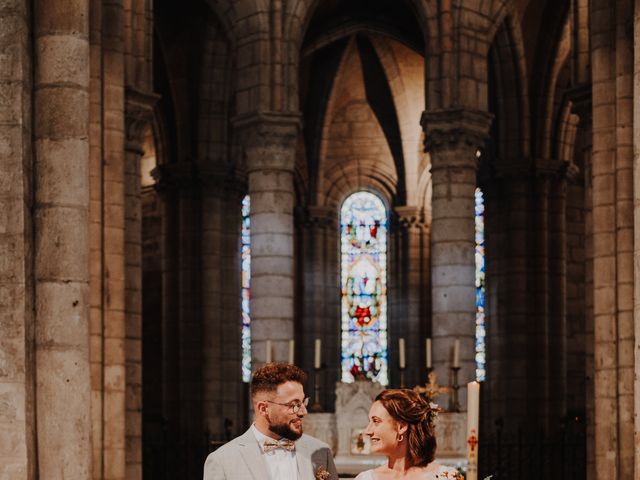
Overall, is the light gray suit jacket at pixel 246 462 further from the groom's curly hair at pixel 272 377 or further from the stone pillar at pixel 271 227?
the stone pillar at pixel 271 227

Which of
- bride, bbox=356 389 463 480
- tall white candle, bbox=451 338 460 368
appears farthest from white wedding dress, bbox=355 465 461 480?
tall white candle, bbox=451 338 460 368

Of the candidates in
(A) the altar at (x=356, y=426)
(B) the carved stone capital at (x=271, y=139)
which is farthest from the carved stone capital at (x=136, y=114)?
(A) the altar at (x=356, y=426)

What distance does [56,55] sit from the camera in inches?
440

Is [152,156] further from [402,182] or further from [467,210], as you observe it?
[467,210]

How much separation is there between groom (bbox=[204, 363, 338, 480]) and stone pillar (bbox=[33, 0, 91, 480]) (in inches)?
185

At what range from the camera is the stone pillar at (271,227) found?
835 inches

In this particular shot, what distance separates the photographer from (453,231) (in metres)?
21.2

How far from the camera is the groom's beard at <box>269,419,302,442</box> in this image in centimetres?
627

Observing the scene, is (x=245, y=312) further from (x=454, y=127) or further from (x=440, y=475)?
(x=440, y=475)

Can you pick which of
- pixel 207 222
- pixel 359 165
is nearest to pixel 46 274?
pixel 207 222

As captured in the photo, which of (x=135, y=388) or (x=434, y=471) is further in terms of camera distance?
(x=135, y=388)

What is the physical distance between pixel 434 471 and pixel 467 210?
1581 centimetres

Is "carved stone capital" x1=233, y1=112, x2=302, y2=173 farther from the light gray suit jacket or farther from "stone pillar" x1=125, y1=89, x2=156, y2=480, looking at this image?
the light gray suit jacket

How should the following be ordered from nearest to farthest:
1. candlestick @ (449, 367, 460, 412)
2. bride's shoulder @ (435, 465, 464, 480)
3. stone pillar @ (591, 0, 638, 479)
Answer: bride's shoulder @ (435, 465, 464, 480)
stone pillar @ (591, 0, 638, 479)
candlestick @ (449, 367, 460, 412)
